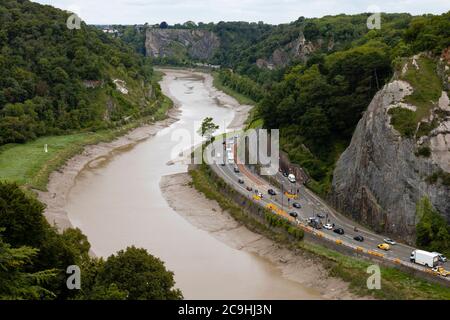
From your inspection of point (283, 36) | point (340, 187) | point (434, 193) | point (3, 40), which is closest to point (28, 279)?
point (434, 193)

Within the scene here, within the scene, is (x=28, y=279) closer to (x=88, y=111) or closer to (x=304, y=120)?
(x=304, y=120)

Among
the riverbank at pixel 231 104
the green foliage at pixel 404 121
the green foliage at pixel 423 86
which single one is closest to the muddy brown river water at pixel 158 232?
the green foliage at pixel 404 121

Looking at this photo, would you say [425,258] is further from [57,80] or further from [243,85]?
[243,85]

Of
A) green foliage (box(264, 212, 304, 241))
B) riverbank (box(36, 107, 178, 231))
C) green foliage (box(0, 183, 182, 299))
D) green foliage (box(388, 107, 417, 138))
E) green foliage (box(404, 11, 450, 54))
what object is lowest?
riverbank (box(36, 107, 178, 231))

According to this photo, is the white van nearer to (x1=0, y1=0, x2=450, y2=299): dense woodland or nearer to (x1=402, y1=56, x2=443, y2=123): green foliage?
(x1=0, y1=0, x2=450, y2=299): dense woodland

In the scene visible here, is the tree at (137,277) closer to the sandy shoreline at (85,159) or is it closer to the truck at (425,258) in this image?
the sandy shoreline at (85,159)

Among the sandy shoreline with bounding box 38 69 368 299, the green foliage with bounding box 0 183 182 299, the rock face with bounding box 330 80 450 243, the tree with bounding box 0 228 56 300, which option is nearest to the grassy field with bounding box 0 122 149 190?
the sandy shoreline with bounding box 38 69 368 299
